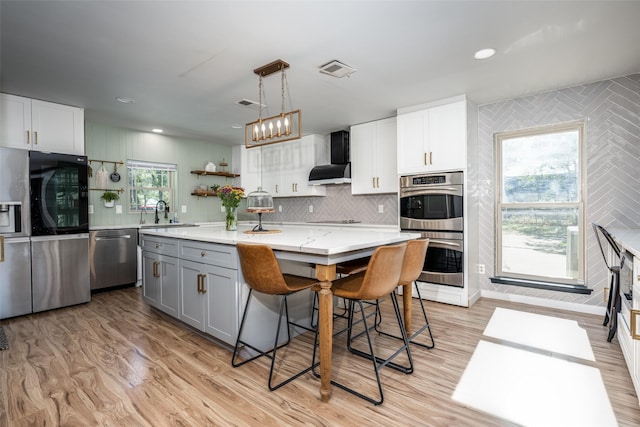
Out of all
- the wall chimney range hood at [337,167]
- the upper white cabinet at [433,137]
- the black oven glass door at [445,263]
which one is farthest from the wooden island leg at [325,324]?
the wall chimney range hood at [337,167]

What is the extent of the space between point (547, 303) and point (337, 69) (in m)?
3.39

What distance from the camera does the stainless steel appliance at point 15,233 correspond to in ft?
11.0

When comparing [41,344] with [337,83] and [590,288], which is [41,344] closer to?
[337,83]

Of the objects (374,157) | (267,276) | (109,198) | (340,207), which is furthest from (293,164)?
(267,276)

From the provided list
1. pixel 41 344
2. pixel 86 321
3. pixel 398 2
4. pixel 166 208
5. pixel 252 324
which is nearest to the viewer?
pixel 398 2

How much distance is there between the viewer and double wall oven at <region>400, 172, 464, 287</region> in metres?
3.71

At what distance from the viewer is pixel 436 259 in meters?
3.88

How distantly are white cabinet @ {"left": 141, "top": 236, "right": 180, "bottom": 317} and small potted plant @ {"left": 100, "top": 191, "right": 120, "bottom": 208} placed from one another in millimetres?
1843

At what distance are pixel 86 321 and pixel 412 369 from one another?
3200 mm

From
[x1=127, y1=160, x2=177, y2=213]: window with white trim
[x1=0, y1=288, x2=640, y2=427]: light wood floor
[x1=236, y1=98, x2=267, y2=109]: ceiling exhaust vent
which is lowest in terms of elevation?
[x1=0, y1=288, x2=640, y2=427]: light wood floor

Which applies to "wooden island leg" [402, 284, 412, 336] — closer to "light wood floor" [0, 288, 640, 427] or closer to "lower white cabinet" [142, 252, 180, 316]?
"light wood floor" [0, 288, 640, 427]

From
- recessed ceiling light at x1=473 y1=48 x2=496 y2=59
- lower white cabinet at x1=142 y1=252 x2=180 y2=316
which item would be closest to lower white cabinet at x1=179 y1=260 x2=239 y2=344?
lower white cabinet at x1=142 y1=252 x2=180 y2=316

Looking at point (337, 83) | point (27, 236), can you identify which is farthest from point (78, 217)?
point (337, 83)

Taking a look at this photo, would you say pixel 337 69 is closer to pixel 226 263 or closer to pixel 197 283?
pixel 226 263
